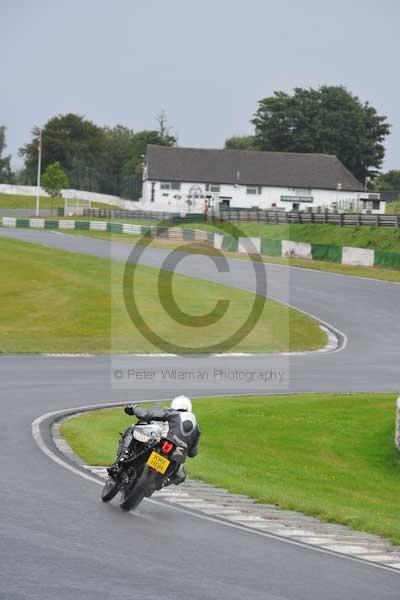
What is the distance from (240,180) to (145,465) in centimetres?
11757

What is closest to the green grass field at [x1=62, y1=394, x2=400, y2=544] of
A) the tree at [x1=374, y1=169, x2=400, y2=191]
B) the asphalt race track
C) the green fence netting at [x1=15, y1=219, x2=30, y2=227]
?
the asphalt race track

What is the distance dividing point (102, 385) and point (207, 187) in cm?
10291

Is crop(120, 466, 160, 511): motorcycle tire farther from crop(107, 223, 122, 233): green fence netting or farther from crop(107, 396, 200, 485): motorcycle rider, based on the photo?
crop(107, 223, 122, 233): green fence netting

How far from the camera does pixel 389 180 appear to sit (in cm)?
17700

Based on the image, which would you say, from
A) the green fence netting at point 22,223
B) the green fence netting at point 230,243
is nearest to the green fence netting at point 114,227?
the green fence netting at point 22,223

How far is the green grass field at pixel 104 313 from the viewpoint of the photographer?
38375mm

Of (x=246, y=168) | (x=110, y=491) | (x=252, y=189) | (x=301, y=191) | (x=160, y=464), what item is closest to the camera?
(x=160, y=464)

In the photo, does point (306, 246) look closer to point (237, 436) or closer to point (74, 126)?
point (237, 436)

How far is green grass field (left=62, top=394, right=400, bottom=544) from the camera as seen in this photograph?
14.7 m

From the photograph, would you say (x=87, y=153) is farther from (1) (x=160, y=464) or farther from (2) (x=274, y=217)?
(1) (x=160, y=464)

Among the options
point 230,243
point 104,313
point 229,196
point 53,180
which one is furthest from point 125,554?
point 229,196

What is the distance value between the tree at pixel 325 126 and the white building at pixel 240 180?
23468 millimetres

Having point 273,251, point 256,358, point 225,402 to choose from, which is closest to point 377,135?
point 273,251

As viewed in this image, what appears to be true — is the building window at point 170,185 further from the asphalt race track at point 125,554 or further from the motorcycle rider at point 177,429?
the motorcycle rider at point 177,429
